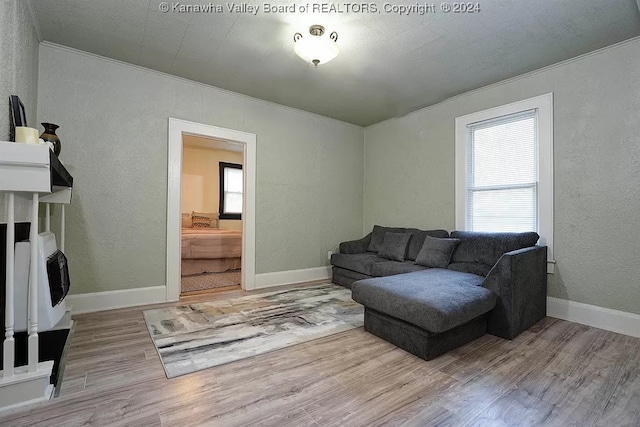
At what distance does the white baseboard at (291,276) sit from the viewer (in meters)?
4.16

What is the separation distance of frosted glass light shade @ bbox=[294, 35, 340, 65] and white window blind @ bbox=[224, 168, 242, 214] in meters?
5.02

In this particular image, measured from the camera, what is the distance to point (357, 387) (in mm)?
1769

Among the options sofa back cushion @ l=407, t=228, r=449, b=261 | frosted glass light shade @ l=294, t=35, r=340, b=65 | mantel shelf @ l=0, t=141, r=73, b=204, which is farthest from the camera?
sofa back cushion @ l=407, t=228, r=449, b=261

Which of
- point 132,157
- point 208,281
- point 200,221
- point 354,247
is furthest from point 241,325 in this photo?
point 200,221

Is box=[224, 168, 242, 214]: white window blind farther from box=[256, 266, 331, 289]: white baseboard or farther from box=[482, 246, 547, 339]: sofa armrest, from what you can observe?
box=[482, 246, 547, 339]: sofa armrest

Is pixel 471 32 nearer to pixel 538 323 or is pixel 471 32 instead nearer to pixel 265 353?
pixel 538 323

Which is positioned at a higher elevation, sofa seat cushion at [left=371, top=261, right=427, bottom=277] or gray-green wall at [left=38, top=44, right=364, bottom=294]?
gray-green wall at [left=38, top=44, right=364, bottom=294]

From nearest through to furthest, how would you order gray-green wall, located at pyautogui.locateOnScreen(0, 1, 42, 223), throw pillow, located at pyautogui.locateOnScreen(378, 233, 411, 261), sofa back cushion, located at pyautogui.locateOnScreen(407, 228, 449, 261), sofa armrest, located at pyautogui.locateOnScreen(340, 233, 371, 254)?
gray-green wall, located at pyautogui.locateOnScreen(0, 1, 42, 223) < sofa back cushion, located at pyautogui.locateOnScreen(407, 228, 449, 261) < throw pillow, located at pyautogui.locateOnScreen(378, 233, 411, 261) < sofa armrest, located at pyautogui.locateOnScreen(340, 233, 371, 254)

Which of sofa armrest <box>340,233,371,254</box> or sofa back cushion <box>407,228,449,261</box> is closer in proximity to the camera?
sofa back cushion <box>407,228,449,261</box>

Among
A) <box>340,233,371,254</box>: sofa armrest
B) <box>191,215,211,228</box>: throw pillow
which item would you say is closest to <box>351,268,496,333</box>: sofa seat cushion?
<box>340,233,371,254</box>: sofa armrest

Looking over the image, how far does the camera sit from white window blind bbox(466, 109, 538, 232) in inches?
129

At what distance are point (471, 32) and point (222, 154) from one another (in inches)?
232

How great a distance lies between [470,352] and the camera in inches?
89.1

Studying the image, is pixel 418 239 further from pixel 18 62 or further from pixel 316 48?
pixel 18 62
